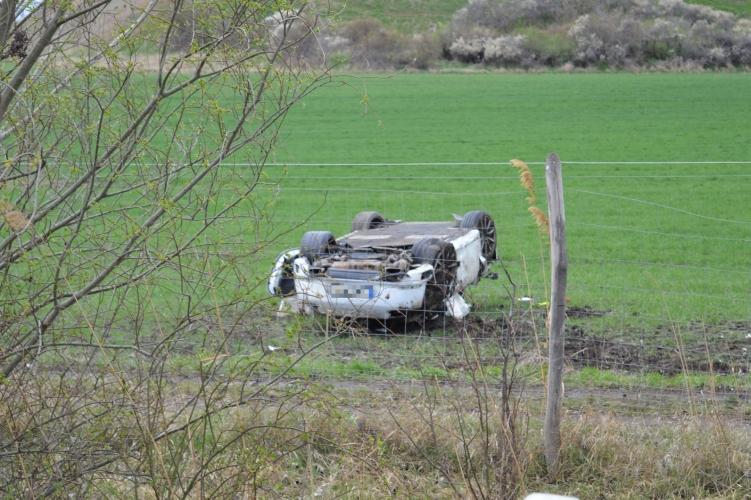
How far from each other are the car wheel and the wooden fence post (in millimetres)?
3782

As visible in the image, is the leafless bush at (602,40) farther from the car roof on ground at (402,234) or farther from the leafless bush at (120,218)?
the leafless bush at (120,218)

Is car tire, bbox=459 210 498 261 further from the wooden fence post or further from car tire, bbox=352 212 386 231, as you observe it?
the wooden fence post

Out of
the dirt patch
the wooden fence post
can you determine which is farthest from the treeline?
the wooden fence post

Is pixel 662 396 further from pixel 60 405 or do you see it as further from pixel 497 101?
pixel 497 101

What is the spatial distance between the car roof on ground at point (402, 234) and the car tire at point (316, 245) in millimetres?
278

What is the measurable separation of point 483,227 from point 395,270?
7.83 feet

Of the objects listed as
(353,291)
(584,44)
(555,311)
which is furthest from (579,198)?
(584,44)

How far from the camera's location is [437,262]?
10.3 metres

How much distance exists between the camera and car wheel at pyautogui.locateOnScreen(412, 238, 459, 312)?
33.8ft

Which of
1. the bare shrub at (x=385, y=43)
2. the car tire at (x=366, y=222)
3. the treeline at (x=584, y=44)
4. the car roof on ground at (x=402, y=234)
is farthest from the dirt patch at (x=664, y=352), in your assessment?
the treeline at (x=584, y=44)

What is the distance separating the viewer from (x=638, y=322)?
424 inches

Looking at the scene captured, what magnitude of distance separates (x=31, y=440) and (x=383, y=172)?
2037 cm

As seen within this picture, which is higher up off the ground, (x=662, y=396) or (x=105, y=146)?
(x=105, y=146)

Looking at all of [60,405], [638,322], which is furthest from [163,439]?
[638,322]
